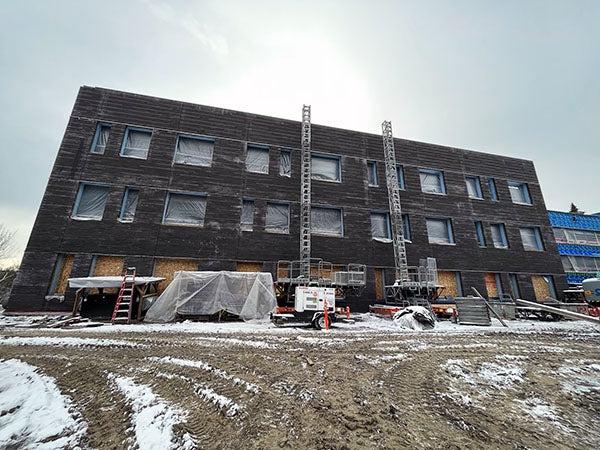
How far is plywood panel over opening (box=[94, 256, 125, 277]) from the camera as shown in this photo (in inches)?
535

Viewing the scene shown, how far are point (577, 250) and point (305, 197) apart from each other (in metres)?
32.3

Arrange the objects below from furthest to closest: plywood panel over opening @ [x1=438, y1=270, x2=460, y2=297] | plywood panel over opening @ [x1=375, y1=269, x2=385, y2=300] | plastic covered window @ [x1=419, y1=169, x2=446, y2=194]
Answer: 1. plastic covered window @ [x1=419, y1=169, x2=446, y2=194]
2. plywood panel over opening @ [x1=438, y1=270, x2=460, y2=297]
3. plywood panel over opening @ [x1=375, y1=269, x2=385, y2=300]

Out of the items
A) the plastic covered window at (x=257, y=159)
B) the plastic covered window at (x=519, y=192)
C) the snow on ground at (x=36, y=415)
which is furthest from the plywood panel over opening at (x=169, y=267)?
the plastic covered window at (x=519, y=192)

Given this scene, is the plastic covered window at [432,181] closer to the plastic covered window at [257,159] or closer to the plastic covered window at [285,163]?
the plastic covered window at [285,163]

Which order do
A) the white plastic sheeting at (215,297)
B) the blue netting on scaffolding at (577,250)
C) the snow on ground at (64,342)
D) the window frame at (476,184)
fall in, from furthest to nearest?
the blue netting on scaffolding at (577,250) < the window frame at (476,184) < the white plastic sheeting at (215,297) < the snow on ground at (64,342)

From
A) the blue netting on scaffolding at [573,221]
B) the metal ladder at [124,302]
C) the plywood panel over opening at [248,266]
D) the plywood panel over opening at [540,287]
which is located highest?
the blue netting on scaffolding at [573,221]

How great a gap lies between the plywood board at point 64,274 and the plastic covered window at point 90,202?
7.51 ft

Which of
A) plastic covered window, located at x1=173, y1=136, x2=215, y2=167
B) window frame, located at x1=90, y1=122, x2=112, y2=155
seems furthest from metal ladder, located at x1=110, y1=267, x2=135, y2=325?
window frame, located at x1=90, y1=122, x2=112, y2=155

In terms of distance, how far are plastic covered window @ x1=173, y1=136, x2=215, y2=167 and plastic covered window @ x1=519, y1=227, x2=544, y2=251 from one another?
82.6 ft

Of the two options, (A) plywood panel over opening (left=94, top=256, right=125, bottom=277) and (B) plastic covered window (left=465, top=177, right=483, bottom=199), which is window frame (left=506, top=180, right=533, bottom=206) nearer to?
(B) plastic covered window (left=465, top=177, right=483, bottom=199)

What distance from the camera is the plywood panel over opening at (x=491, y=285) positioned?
18.9 meters

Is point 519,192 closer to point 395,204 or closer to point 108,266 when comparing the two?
point 395,204

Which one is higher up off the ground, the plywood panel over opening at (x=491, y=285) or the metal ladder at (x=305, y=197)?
the metal ladder at (x=305, y=197)

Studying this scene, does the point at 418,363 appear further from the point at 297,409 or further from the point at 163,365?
the point at 163,365
